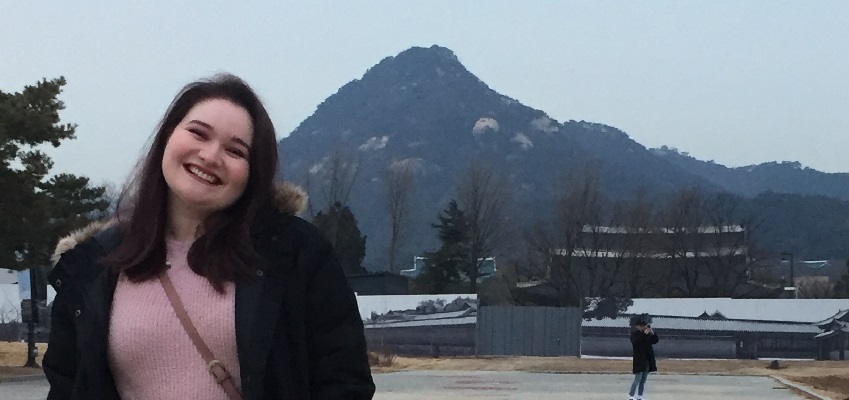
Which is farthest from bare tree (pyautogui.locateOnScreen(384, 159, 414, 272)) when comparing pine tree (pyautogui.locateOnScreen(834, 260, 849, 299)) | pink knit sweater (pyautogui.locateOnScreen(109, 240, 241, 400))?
pink knit sweater (pyautogui.locateOnScreen(109, 240, 241, 400))

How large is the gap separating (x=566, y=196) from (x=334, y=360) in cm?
6149

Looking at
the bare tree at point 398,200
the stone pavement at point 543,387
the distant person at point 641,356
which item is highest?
the bare tree at point 398,200

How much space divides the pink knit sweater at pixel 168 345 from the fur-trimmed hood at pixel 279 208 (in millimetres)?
227

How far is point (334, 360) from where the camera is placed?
2475 millimetres

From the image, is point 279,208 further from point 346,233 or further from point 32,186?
point 346,233

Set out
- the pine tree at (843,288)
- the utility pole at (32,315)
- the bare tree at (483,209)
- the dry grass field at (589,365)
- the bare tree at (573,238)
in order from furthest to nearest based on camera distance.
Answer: the bare tree at (483,209), the pine tree at (843,288), the bare tree at (573,238), the dry grass field at (589,365), the utility pole at (32,315)

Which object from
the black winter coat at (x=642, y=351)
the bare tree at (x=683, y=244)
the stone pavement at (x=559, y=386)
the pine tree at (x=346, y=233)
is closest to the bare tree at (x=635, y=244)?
the bare tree at (x=683, y=244)

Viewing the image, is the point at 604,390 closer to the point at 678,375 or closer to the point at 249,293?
the point at 678,375

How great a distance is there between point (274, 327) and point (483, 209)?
62673 millimetres

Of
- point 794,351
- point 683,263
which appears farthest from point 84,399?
point 683,263

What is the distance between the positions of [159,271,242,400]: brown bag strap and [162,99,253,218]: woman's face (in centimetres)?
22

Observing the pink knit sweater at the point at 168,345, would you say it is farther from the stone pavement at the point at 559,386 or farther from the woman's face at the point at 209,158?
the stone pavement at the point at 559,386

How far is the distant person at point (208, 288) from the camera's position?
2463mm

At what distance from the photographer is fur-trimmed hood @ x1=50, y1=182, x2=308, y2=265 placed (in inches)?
104
